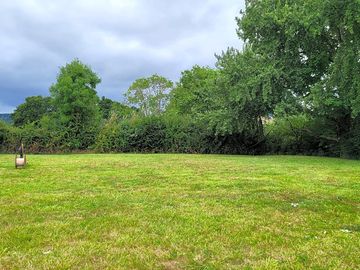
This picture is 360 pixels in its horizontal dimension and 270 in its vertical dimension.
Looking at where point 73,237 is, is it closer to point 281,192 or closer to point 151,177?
point 281,192

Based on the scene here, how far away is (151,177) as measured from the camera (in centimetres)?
905

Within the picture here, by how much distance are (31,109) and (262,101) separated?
4286 cm

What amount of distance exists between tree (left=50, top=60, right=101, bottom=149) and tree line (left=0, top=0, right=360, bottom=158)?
0.07 metres

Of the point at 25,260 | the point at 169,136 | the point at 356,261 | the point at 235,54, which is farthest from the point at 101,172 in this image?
the point at 169,136

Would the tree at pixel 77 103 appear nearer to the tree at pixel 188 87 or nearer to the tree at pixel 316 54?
the tree at pixel 316 54

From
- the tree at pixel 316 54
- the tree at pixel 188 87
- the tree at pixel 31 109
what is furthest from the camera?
the tree at pixel 31 109

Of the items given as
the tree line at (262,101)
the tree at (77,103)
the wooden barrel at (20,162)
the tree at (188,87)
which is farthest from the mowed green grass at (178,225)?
the tree at (188,87)

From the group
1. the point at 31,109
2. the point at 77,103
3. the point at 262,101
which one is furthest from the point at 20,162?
the point at 31,109

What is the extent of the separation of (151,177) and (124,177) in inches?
25.2

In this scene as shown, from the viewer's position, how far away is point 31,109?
174 ft

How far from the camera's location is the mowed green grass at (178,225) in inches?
135

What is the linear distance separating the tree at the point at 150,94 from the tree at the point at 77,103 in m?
20.1

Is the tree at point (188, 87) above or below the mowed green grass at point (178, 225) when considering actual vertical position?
above

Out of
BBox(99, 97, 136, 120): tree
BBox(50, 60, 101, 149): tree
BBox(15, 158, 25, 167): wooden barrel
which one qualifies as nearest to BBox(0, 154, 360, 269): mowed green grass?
BBox(15, 158, 25, 167): wooden barrel
